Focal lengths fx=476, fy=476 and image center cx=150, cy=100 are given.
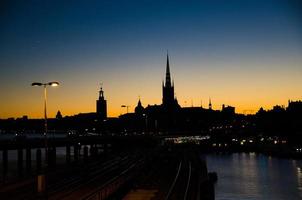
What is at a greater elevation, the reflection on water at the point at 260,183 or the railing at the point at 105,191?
the railing at the point at 105,191

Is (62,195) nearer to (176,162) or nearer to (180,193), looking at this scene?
(180,193)

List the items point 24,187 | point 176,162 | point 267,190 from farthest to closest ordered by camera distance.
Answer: point 176,162
point 267,190
point 24,187

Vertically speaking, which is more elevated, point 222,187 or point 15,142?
point 15,142

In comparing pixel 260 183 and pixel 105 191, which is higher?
pixel 105 191

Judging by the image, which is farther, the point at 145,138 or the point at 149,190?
the point at 145,138

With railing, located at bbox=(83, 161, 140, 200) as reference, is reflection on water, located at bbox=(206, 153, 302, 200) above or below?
below

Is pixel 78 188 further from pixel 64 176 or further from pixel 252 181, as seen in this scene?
pixel 252 181

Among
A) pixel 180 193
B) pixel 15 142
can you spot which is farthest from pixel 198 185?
pixel 15 142

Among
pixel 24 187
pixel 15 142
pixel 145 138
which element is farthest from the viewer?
pixel 145 138

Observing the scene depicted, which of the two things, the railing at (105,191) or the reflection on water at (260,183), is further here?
the reflection on water at (260,183)

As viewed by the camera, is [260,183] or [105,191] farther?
[260,183]

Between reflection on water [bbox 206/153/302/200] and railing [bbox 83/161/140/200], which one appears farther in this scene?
reflection on water [bbox 206/153/302/200]

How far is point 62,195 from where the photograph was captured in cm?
5672

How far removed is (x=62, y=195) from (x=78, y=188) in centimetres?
716
